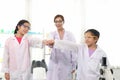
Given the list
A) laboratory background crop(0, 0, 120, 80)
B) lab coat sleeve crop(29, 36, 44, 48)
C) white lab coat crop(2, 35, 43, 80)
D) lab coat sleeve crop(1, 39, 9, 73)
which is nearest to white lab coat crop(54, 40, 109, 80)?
lab coat sleeve crop(29, 36, 44, 48)

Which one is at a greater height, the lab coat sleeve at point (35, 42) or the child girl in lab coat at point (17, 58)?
the lab coat sleeve at point (35, 42)

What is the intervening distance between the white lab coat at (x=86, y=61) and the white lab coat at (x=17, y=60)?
450 millimetres

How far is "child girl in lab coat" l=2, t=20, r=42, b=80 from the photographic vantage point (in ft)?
9.12

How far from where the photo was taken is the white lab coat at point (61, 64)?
10.3 feet

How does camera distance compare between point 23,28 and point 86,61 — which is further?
point 23,28

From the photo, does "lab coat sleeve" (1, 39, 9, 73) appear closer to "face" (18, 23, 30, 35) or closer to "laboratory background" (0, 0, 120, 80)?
"face" (18, 23, 30, 35)

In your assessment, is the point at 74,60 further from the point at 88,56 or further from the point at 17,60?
the point at 17,60

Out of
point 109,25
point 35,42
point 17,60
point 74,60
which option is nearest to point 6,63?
point 17,60

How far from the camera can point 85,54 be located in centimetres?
258

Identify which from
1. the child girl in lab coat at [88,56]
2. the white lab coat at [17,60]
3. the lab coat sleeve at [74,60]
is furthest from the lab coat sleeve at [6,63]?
the lab coat sleeve at [74,60]

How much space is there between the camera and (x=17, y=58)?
280 centimetres

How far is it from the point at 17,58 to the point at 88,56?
0.86m

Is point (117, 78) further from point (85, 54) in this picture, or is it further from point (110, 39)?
point (85, 54)

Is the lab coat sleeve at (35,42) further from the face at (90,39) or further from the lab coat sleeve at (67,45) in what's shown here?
the face at (90,39)
